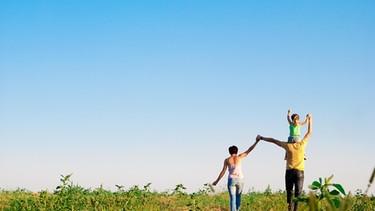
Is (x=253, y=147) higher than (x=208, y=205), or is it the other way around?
(x=253, y=147)

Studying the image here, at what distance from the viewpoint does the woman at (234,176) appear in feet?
41.4

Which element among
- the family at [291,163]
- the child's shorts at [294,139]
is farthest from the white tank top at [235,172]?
the child's shorts at [294,139]

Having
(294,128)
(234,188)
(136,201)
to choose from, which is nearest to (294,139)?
(294,128)

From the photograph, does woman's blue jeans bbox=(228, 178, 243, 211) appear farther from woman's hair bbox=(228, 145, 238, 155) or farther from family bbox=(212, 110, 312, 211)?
woman's hair bbox=(228, 145, 238, 155)

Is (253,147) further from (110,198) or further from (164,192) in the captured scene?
(164,192)

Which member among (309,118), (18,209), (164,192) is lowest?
(18,209)

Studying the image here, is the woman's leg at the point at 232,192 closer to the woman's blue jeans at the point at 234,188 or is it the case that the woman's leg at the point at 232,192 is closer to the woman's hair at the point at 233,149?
the woman's blue jeans at the point at 234,188

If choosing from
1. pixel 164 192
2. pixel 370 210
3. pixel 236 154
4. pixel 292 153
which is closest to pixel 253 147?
pixel 236 154

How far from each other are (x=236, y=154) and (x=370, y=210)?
4.62 meters

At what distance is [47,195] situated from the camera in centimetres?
1148

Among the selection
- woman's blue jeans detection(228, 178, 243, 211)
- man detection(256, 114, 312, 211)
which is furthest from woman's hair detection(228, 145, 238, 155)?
man detection(256, 114, 312, 211)

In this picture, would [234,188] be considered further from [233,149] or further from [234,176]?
[233,149]

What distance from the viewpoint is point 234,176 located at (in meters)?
12.7

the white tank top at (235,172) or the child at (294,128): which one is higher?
the child at (294,128)
